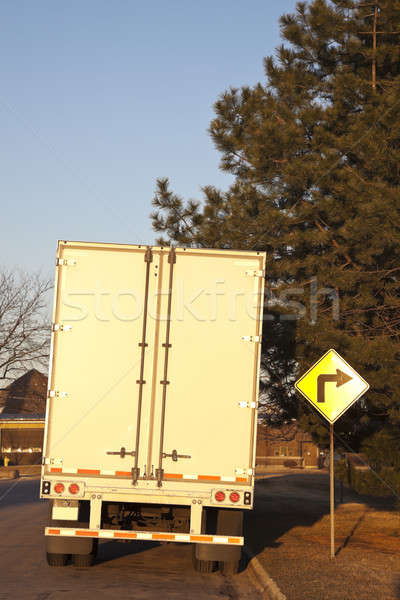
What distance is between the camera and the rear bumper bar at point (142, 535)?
10195 mm

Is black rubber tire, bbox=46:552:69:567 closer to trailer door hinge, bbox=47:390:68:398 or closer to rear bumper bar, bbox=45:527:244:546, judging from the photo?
rear bumper bar, bbox=45:527:244:546

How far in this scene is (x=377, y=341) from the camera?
14.6 metres

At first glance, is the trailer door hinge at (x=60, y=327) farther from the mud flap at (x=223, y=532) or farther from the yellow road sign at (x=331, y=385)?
the yellow road sign at (x=331, y=385)

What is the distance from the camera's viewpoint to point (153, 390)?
10.4 metres

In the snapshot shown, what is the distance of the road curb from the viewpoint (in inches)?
370

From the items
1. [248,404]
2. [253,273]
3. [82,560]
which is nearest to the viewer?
[248,404]

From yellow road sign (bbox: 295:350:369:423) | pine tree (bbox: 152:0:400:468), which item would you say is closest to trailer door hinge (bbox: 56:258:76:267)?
yellow road sign (bbox: 295:350:369:423)

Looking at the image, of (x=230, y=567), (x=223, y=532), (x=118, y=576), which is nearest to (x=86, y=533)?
(x=118, y=576)

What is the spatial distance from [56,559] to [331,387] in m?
5.05

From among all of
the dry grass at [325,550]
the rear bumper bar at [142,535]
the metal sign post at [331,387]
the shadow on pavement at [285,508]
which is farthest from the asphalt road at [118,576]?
the metal sign post at [331,387]

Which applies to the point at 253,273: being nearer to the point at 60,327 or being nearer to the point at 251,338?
A: the point at 251,338

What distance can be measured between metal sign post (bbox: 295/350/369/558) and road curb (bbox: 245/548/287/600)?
4.95ft

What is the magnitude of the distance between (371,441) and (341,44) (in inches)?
350

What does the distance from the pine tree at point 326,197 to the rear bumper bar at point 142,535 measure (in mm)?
5209
